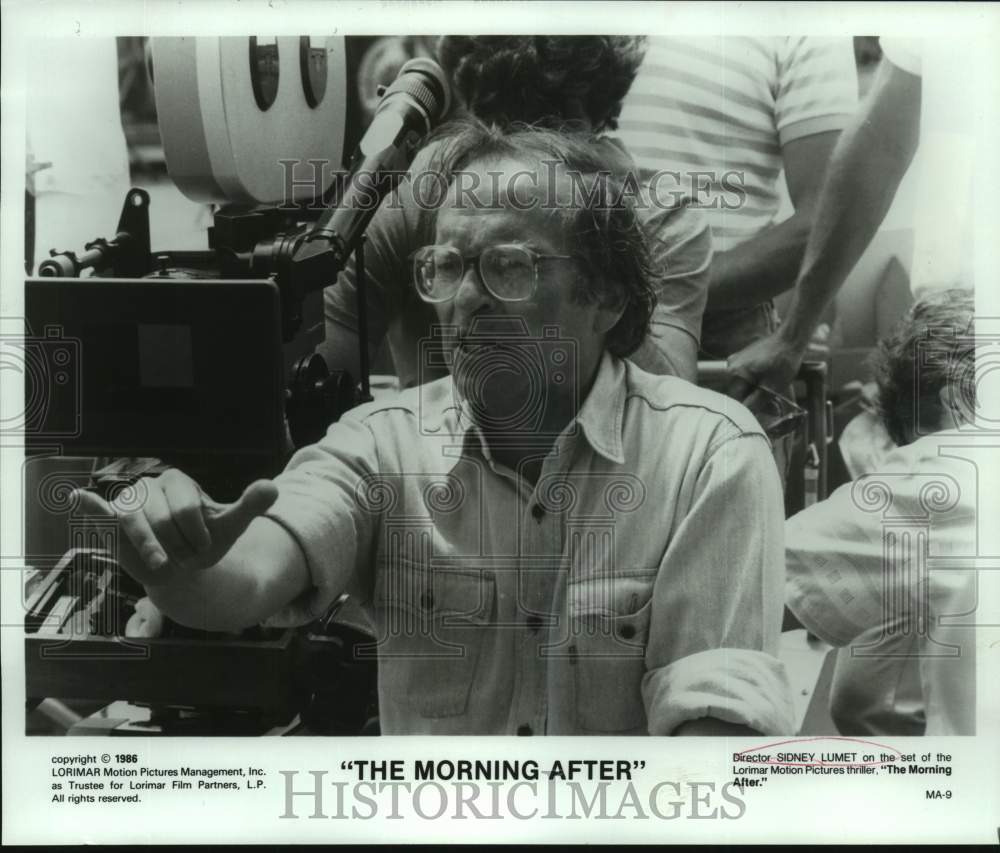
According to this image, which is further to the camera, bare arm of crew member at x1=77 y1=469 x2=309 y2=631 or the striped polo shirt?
the striped polo shirt

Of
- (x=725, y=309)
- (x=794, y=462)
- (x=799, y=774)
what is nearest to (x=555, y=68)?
(x=725, y=309)

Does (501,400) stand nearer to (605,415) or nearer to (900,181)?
(605,415)

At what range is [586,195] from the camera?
12.7 feet

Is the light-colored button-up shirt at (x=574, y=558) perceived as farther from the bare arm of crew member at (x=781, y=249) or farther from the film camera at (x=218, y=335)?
the bare arm of crew member at (x=781, y=249)

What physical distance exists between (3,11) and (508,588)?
2.44 meters

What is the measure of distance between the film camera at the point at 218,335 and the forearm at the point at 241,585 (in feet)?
0.37

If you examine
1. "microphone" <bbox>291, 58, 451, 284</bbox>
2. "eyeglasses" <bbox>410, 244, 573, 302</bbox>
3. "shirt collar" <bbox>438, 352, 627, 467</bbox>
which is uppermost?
"microphone" <bbox>291, 58, 451, 284</bbox>

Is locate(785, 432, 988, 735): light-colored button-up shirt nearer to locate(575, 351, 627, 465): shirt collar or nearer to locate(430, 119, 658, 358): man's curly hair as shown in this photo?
locate(575, 351, 627, 465): shirt collar

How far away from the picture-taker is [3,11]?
3977 millimetres

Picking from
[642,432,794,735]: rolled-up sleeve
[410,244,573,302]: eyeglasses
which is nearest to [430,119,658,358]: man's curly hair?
[410,244,573,302]: eyeglasses

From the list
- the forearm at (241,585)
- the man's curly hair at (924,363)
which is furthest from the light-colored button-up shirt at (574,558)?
the man's curly hair at (924,363)

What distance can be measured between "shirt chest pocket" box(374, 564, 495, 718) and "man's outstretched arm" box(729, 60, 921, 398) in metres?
1.06

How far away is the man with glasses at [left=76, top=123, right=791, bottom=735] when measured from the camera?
3.88 m

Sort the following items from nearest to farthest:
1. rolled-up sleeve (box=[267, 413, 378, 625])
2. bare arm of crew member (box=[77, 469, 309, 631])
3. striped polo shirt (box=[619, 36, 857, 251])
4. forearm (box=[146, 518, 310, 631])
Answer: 1. bare arm of crew member (box=[77, 469, 309, 631])
2. forearm (box=[146, 518, 310, 631])
3. rolled-up sleeve (box=[267, 413, 378, 625])
4. striped polo shirt (box=[619, 36, 857, 251])
